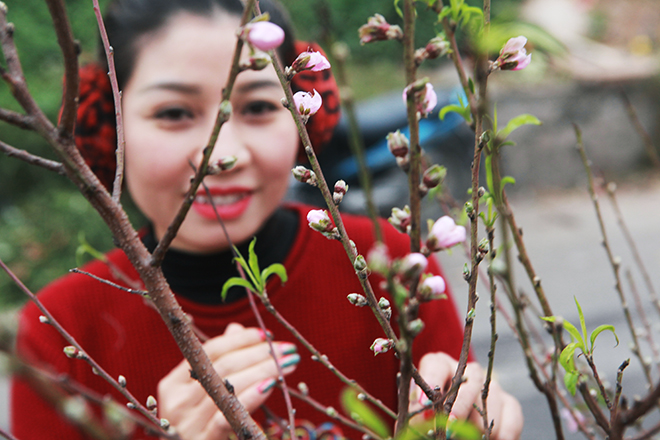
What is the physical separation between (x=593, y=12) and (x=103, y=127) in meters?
6.66

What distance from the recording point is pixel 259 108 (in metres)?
0.85

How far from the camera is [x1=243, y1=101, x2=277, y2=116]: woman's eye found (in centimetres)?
84

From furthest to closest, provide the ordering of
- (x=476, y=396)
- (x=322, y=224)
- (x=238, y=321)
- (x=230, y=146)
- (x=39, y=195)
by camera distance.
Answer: (x=39, y=195) < (x=238, y=321) < (x=230, y=146) < (x=476, y=396) < (x=322, y=224)

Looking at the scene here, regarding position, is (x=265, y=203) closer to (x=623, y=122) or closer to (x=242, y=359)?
(x=242, y=359)

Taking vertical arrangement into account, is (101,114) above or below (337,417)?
above

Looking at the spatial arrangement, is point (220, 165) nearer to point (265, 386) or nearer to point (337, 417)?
point (337, 417)

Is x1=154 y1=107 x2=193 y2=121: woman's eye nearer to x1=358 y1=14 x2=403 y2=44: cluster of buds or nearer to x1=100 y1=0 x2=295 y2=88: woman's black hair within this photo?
x1=100 y1=0 x2=295 y2=88: woman's black hair

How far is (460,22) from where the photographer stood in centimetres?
37

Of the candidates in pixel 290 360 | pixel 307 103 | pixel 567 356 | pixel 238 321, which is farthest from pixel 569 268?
pixel 307 103

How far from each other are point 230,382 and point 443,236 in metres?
0.37

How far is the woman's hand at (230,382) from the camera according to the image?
0.58 metres

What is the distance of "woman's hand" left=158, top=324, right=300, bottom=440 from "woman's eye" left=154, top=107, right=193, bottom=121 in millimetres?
340

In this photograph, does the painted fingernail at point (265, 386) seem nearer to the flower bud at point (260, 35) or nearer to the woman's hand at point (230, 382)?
the woman's hand at point (230, 382)

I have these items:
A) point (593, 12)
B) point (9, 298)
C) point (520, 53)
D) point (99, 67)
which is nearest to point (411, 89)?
point (520, 53)
